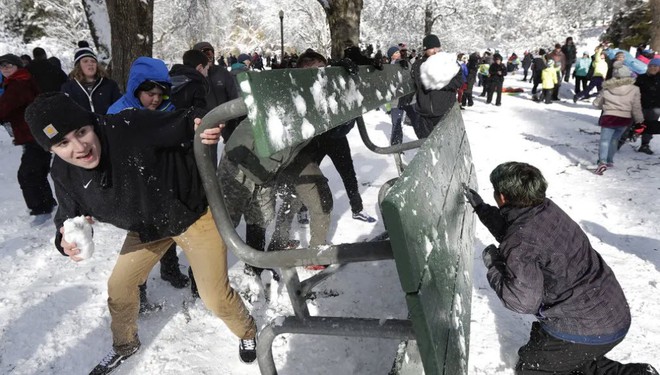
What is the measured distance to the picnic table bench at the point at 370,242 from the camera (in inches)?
47.3

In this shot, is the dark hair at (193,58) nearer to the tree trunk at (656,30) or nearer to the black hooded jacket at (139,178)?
the black hooded jacket at (139,178)

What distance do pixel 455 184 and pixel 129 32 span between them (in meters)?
5.41

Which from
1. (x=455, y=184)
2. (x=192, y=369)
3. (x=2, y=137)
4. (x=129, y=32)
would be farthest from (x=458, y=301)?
(x=2, y=137)

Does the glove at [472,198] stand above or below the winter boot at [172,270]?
above

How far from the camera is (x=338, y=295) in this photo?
3.16m

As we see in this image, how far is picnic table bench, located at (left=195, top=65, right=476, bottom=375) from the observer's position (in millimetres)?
1200

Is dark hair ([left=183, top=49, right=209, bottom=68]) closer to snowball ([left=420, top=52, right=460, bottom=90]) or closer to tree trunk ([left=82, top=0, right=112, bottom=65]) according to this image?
snowball ([left=420, top=52, right=460, bottom=90])

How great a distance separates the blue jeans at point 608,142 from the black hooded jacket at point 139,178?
614cm

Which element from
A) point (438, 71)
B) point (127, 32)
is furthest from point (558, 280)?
point (127, 32)

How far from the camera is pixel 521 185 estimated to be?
197 centimetres

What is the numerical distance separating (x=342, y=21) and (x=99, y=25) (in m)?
4.04

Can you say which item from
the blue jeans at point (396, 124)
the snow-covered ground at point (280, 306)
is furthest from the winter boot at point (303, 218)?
the blue jeans at point (396, 124)

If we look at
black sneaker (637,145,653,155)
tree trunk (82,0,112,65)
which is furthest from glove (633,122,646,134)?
tree trunk (82,0,112,65)

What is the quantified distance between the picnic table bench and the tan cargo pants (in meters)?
0.66
